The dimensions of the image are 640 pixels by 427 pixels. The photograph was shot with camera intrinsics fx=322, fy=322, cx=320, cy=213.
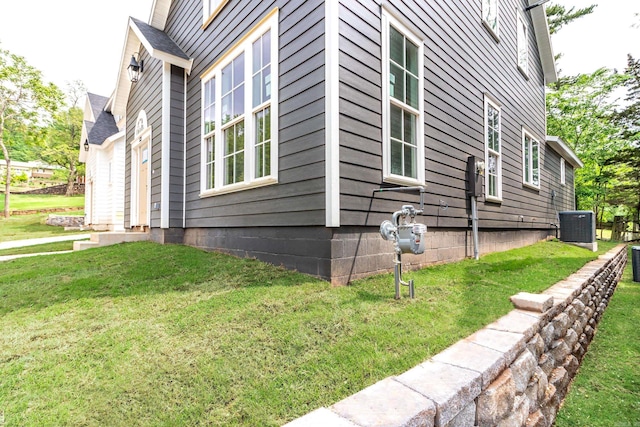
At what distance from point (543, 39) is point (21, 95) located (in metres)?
23.1

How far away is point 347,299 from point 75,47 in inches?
1234

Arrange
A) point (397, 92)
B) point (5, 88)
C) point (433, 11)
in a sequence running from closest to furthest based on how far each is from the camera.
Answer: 1. point (397, 92)
2. point (433, 11)
3. point (5, 88)

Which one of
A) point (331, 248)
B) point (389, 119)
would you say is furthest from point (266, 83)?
point (331, 248)

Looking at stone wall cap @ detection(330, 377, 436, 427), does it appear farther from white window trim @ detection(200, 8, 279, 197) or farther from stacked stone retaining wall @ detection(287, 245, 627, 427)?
white window trim @ detection(200, 8, 279, 197)

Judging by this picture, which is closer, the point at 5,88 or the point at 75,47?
the point at 5,88

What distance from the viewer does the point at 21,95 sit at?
16.6 metres

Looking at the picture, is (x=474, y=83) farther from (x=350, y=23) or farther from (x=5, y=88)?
(x=5, y=88)

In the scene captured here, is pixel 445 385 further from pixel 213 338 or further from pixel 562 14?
pixel 562 14

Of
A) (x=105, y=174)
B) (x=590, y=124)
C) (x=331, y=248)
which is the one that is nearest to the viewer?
(x=331, y=248)

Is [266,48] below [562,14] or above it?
below

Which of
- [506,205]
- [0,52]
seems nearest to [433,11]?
[506,205]

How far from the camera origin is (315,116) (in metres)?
3.28

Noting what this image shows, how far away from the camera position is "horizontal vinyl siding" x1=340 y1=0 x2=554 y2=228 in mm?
3326

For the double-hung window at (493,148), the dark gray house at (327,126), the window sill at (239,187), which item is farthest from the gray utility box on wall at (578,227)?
the window sill at (239,187)
